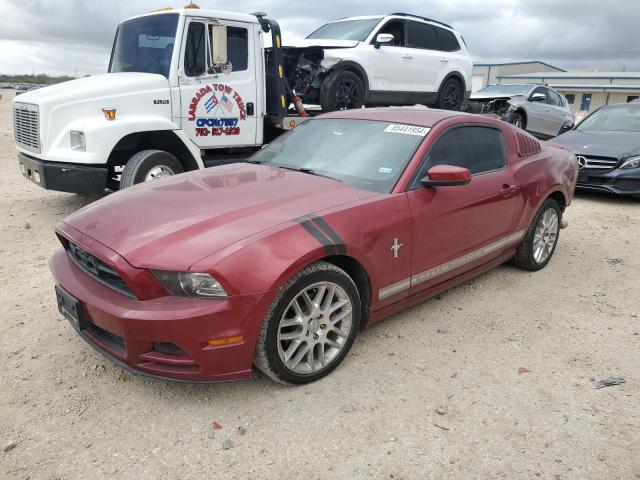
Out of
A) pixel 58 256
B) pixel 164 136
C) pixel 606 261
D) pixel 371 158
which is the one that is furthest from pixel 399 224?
pixel 164 136

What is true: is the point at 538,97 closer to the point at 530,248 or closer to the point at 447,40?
the point at 447,40

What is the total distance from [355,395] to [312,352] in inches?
13.3

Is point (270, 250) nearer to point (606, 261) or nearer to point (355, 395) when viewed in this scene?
point (355, 395)

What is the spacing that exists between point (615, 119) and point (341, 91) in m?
4.97

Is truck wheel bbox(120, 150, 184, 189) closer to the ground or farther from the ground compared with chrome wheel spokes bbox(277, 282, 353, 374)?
farther from the ground

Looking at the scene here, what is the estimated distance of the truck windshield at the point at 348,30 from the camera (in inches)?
342

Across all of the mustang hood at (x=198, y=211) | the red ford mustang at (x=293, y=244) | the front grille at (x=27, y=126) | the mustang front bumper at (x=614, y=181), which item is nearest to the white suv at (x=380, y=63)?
the mustang front bumper at (x=614, y=181)

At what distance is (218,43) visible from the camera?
6.50 metres

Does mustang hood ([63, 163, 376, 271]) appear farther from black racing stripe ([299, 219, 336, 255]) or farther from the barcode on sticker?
the barcode on sticker

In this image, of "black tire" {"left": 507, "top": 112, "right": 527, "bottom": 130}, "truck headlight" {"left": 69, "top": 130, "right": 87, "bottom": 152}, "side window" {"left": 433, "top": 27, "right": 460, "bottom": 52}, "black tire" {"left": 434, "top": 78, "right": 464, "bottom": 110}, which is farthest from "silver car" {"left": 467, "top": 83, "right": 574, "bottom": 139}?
"truck headlight" {"left": 69, "top": 130, "right": 87, "bottom": 152}

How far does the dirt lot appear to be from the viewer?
2395mm

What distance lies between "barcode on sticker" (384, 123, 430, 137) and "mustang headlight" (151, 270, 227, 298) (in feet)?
6.32

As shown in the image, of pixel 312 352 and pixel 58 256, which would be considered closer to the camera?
pixel 312 352

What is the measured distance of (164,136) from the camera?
21.1 ft
